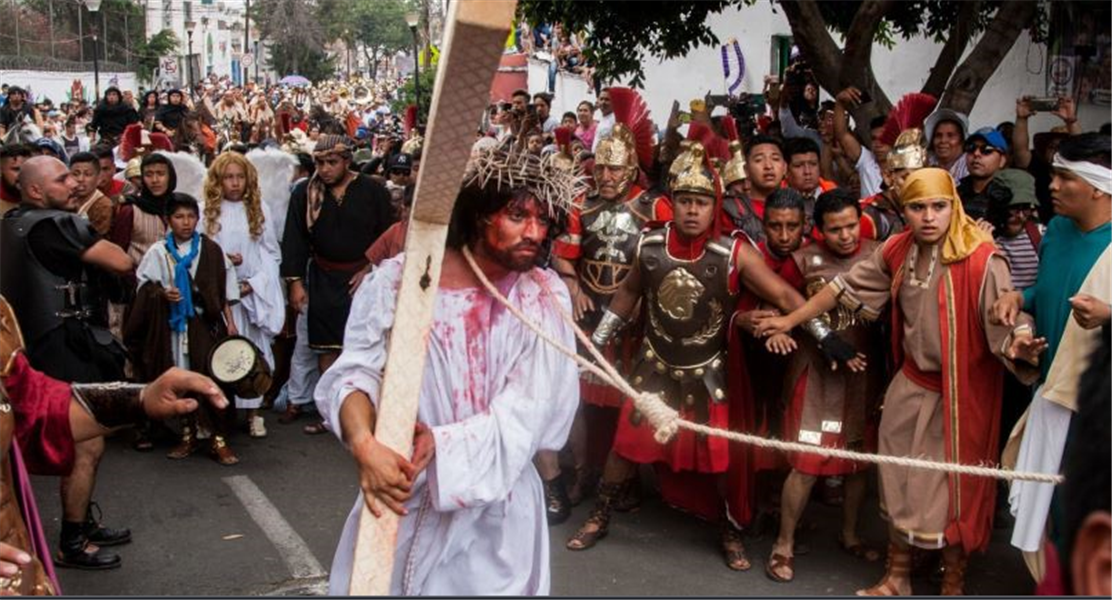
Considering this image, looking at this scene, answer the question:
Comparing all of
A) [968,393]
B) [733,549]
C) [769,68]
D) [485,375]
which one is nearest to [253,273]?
[733,549]

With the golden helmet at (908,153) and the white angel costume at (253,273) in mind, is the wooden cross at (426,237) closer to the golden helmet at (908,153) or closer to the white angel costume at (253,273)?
the golden helmet at (908,153)

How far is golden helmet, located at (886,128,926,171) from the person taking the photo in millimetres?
5871

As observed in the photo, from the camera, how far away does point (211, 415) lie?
7258 mm

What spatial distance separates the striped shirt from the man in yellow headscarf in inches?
34.3

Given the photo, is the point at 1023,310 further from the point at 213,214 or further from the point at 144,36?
the point at 144,36

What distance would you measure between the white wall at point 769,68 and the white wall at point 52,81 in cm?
1699

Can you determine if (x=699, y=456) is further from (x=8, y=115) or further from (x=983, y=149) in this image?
(x=8, y=115)

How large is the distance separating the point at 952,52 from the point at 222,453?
622 centimetres

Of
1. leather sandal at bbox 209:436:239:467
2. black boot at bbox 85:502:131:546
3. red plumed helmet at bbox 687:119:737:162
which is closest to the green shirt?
Result: red plumed helmet at bbox 687:119:737:162

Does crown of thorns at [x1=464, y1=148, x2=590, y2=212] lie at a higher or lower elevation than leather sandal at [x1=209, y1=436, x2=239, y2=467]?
higher

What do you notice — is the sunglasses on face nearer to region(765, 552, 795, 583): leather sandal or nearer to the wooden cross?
region(765, 552, 795, 583): leather sandal

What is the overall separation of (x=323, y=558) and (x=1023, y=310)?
10.9 feet

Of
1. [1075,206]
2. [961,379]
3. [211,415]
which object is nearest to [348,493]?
[211,415]

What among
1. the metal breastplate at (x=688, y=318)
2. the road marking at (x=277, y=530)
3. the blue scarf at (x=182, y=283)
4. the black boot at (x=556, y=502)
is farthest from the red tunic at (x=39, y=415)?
the blue scarf at (x=182, y=283)
